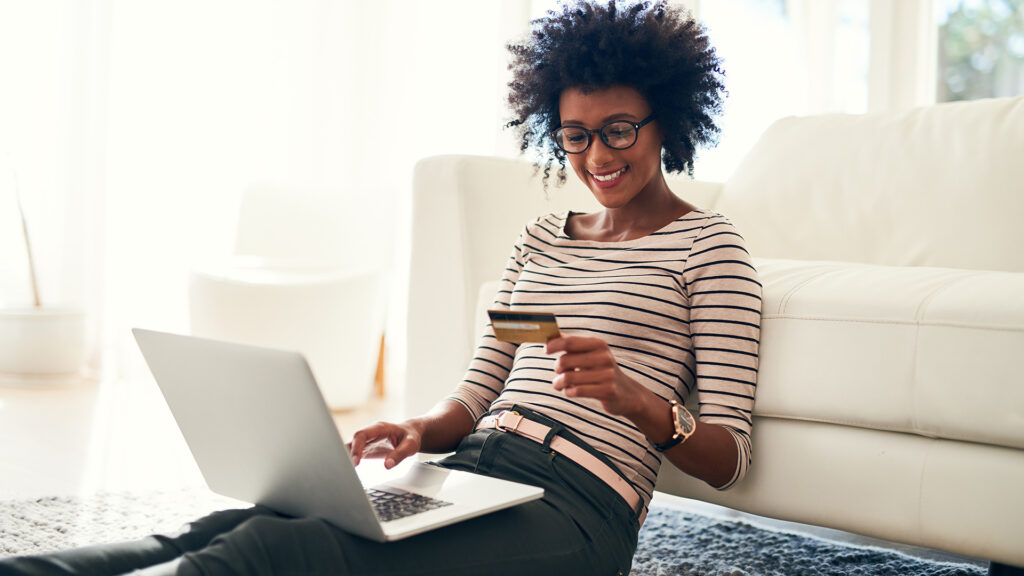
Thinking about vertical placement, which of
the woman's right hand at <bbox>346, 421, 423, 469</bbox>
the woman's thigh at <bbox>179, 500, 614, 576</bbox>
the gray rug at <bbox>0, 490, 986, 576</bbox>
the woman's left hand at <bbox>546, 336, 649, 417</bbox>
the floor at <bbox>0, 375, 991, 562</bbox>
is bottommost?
the floor at <bbox>0, 375, 991, 562</bbox>

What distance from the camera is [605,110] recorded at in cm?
122

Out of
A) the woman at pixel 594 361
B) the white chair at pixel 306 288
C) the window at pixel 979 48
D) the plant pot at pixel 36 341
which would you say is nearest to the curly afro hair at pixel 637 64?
the woman at pixel 594 361

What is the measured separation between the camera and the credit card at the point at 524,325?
88cm

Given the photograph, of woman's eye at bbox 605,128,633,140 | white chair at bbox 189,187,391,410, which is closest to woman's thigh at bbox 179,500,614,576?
woman's eye at bbox 605,128,633,140

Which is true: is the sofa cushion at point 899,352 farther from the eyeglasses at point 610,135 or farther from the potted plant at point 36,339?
the potted plant at point 36,339

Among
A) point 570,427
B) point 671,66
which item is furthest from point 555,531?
point 671,66

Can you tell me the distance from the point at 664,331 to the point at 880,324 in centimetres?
27

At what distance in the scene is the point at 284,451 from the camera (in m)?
0.89

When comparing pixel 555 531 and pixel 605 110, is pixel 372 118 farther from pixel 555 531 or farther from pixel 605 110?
pixel 555 531

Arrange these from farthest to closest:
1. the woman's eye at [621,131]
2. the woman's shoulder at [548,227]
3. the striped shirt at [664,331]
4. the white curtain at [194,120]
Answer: the white curtain at [194,120] → the woman's shoulder at [548,227] → the woman's eye at [621,131] → the striped shirt at [664,331]

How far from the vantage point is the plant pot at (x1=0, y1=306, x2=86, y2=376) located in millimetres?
3199

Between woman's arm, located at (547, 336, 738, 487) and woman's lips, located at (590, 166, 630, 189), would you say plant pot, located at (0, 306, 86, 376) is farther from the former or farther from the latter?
woman's arm, located at (547, 336, 738, 487)

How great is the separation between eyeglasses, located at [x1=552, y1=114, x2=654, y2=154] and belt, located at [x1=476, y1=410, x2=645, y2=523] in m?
0.35

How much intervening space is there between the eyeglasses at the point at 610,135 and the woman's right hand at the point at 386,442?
1.33 ft
